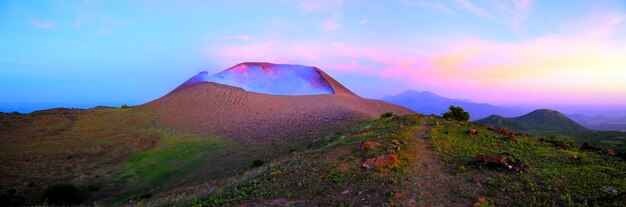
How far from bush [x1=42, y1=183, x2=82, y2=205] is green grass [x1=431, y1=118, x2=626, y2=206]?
20.4 m

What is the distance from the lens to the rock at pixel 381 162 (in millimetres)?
11710

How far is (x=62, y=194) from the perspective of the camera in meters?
19.7

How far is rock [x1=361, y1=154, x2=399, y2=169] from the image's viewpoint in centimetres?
1171

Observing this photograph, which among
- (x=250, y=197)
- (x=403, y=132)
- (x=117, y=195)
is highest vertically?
(x=403, y=132)

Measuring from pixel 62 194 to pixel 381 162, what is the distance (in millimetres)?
18994

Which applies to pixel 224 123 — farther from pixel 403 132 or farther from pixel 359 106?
pixel 403 132

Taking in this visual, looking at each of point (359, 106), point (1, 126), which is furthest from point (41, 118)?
point (359, 106)

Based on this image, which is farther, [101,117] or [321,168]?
[101,117]

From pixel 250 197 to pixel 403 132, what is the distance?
1080 centimetres

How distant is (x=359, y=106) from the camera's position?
43.0 m

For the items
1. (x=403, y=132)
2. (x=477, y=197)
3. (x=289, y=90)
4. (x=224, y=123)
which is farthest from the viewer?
(x=289, y=90)

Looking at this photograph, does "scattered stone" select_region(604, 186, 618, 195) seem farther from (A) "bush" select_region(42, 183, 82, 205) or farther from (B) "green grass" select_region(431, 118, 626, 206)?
(A) "bush" select_region(42, 183, 82, 205)

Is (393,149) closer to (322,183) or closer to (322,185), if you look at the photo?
(322,183)

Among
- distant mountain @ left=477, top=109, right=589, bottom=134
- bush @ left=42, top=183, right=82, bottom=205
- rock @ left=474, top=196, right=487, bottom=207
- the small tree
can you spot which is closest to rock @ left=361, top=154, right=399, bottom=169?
rock @ left=474, top=196, right=487, bottom=207
